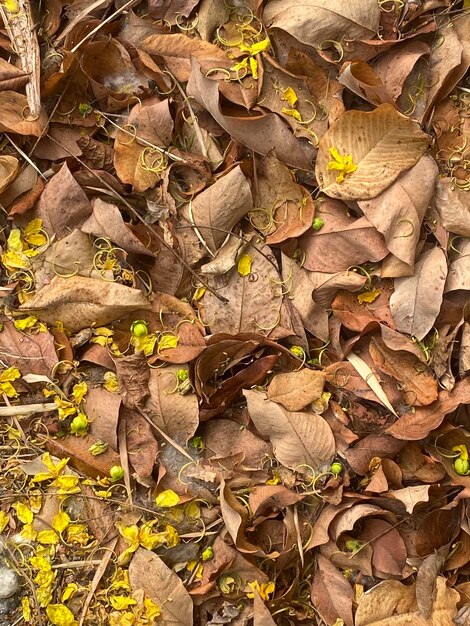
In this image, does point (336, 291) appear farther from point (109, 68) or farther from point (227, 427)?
point (109, 68)

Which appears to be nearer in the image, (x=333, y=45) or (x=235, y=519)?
(x=235, y=519)

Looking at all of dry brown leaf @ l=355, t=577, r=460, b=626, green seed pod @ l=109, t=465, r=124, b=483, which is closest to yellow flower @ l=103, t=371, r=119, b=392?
green seed pod @ l=109, t=465, r=124, b=483

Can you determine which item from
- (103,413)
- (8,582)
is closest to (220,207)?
(103,413)

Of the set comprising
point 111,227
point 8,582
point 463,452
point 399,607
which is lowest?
point 399,607

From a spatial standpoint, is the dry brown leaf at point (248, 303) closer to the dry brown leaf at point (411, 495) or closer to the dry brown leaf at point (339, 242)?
the dry brown leaf at point (339, 242)

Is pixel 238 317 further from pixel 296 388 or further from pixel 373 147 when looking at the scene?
pixel 373 147

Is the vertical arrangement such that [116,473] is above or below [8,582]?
above

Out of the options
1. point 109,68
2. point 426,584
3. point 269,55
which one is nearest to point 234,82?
point 269,55
